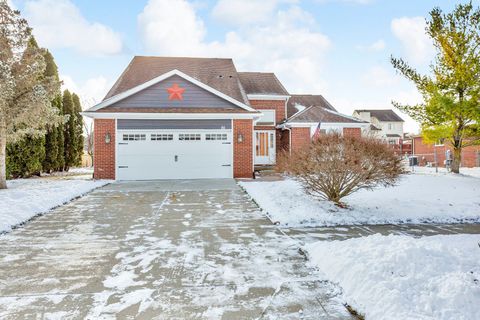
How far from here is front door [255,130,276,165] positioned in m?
19.8

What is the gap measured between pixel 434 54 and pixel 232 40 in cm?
1036

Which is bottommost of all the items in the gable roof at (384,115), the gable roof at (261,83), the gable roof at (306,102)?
the gable roof at (306,102)

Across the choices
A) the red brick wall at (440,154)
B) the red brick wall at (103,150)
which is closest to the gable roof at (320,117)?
the red brick wall at (440,154)

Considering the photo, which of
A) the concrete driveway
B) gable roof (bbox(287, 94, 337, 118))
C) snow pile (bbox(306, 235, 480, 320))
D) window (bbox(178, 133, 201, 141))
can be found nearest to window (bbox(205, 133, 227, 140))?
window (bbox(178, 133, 201, 141))

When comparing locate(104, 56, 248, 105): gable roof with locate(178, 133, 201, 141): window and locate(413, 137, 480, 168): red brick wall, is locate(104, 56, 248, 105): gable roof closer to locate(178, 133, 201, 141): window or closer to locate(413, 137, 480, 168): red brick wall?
locate(178, 133, 201, 141): window

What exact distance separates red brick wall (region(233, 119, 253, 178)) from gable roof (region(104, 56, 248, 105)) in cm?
236

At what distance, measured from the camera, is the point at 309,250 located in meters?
4.22

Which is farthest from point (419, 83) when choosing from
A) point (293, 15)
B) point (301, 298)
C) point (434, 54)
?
point (301, 298)

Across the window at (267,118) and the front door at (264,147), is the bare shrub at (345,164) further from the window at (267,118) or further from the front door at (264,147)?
the window at (267,118)

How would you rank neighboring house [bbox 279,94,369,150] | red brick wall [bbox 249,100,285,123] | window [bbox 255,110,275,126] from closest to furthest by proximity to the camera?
neighboring house [bbox 279,94,369,150] < window [bbox 255,110,275,126] < red brick wall [bbox 249,100,285,123]

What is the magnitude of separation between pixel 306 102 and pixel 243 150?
35.4 ft

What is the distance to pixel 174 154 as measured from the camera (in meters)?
14.1

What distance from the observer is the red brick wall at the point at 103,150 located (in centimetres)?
1366

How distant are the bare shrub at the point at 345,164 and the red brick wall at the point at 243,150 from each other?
7.28m
